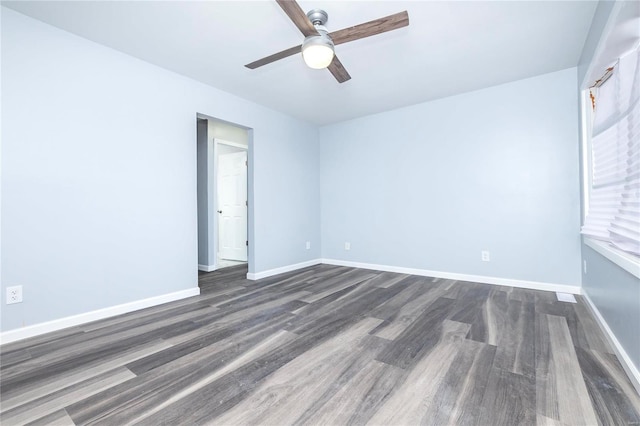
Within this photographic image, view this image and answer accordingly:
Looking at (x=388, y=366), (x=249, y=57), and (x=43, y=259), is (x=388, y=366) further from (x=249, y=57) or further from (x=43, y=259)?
(x=249, y=57)

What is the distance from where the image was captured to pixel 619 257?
5.27 feet

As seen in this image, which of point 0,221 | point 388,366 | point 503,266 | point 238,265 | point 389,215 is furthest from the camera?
point 238,265

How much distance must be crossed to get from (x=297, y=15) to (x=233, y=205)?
4028mm

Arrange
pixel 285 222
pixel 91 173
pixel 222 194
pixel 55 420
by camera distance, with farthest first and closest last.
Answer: pixel 222 194, pixel 285 222, pixel 91 173, pixel 55 420

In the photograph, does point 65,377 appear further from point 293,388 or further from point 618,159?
point 618,159

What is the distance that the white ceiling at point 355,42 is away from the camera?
2.01m

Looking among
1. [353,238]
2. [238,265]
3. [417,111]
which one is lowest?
[238,265]

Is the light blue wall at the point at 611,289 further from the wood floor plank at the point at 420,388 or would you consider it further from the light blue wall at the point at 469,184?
the wood floor plank at the point at 420,388

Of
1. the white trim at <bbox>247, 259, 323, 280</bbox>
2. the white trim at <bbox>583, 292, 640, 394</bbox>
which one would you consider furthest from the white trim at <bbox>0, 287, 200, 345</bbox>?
the white trim at <bbox>583, 292, 640, 394</bbox>

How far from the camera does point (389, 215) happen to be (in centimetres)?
414

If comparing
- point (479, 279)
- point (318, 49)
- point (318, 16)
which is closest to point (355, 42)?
point (318, 16)

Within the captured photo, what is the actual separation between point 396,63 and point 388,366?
8.71 feet

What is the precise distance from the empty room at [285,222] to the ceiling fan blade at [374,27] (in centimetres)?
1

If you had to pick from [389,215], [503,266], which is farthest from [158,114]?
[503,266]
